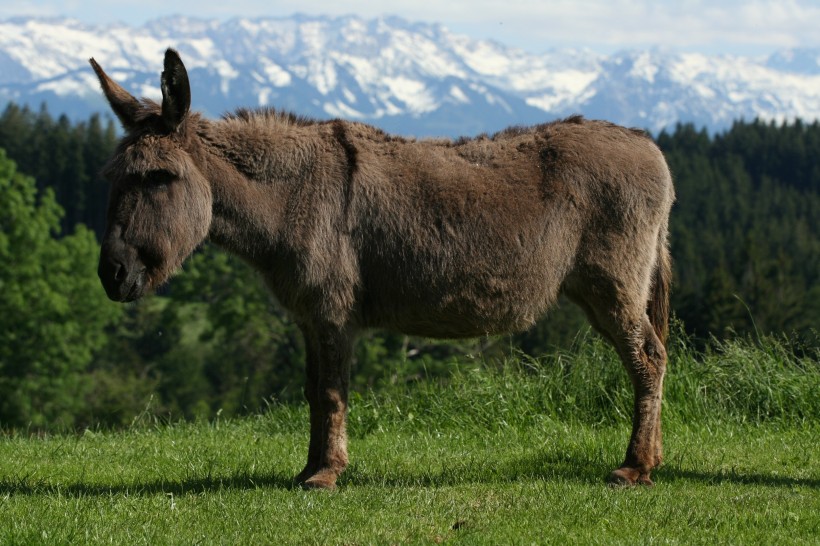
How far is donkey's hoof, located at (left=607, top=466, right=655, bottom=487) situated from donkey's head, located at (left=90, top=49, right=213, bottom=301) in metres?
3.30

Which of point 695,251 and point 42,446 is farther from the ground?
point 42,446

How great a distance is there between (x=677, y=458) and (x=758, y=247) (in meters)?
89.4

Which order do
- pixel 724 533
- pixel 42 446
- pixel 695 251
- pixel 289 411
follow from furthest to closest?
1. pixel 695 251
2. pixel 289 411
3. pixel 42 446
4. pixel 724 533

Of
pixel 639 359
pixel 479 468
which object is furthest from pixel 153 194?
pixel 639 359

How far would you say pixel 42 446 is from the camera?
28.8ft

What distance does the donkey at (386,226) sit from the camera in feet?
21.5

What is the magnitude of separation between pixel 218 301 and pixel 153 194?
50005 millimetres

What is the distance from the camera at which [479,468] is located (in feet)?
24.0

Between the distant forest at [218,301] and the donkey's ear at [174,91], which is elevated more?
the donkey's ear at [174,91]

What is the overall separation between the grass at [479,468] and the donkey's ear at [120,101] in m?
2.58

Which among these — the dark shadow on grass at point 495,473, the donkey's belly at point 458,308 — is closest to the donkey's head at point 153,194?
the donkey's belly at point 458,308

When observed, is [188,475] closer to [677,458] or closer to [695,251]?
A: [677,458]

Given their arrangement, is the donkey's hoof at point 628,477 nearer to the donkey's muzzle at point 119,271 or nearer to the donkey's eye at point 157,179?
the donkey's muzzle at point 119,271

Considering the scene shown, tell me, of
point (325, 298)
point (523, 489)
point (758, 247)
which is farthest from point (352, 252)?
point (758, 247)
